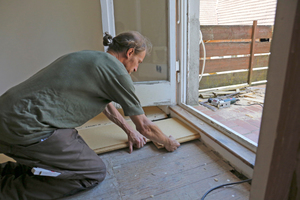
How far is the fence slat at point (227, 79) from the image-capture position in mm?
3623

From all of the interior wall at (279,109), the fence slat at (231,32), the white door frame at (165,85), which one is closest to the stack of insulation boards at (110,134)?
the white door frame at (165,85)

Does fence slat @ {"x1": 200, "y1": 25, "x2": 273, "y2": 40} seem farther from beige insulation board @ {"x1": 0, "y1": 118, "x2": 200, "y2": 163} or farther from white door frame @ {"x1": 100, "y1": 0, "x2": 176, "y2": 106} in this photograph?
beige insulation board @ {"x1": 0, "y1": 118, "x2": 200, "y2": 163}

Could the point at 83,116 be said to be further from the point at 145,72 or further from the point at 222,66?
the point at 222,66

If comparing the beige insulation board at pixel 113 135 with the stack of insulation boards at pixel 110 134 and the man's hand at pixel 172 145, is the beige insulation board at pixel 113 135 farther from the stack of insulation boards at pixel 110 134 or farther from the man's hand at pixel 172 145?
the man's hand at pixel 172 145

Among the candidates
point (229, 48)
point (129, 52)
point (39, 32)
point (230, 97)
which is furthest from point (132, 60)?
point (229, 48)

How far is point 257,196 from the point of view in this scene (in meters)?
0.51

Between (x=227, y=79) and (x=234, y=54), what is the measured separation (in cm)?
51

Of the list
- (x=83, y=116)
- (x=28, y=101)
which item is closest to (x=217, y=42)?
(x=83, y=116)

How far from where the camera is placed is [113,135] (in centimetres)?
191

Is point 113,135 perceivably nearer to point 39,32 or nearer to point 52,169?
point 52,169

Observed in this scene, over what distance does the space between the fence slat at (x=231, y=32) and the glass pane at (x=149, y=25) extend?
55.4 inches

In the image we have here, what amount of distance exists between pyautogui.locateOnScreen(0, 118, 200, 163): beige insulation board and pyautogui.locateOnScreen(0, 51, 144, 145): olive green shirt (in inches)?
23.2

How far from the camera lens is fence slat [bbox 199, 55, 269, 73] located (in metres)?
3.56

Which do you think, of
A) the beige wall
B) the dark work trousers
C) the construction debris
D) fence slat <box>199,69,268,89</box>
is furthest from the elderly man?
fence slat <box>199,69,268,89</box>
